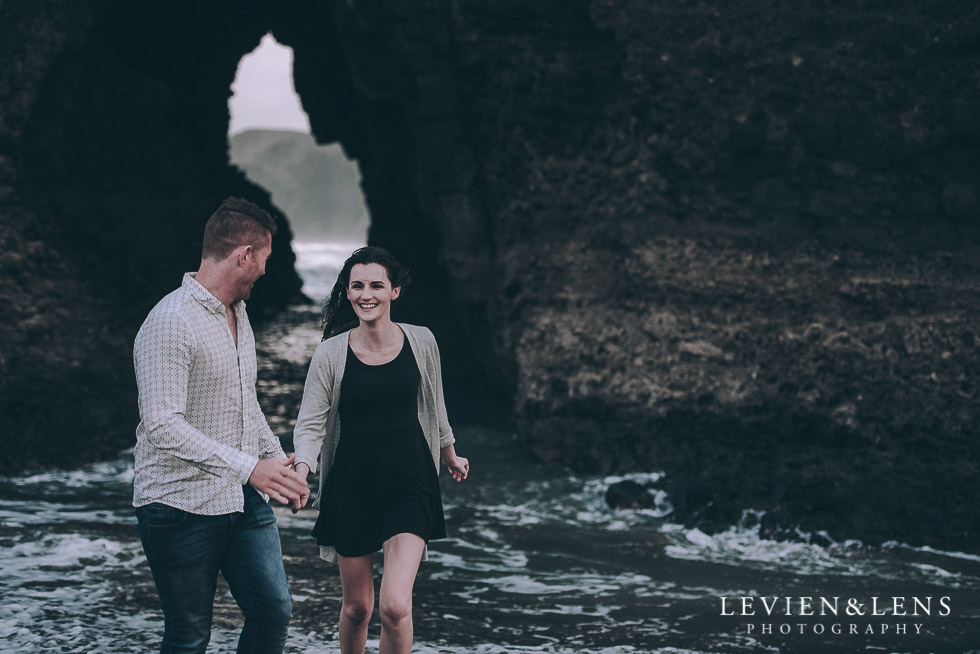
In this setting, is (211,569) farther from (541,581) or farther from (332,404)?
(541,581)

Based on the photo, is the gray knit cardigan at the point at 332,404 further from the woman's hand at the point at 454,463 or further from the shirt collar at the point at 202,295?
the shirt collar at the point at 202,295

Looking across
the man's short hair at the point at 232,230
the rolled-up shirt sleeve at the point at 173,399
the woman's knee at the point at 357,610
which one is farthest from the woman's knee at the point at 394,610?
the man's short hair at the point at 232,230

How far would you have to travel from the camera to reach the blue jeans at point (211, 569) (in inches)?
134

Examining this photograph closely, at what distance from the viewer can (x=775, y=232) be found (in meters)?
10.1

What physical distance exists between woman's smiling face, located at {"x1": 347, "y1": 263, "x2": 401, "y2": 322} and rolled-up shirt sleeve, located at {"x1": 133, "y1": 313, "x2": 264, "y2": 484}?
0.95 metres

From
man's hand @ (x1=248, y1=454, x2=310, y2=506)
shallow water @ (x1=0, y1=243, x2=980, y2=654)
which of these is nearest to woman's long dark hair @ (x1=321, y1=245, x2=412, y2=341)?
man's hand @ (x1=248, y1=454, x2=310, y2=506)

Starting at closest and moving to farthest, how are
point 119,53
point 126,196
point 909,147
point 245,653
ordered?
point 245,653 < point 909,147 < point 126,196 < point 119,53

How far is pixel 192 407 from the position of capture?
11.4 feet

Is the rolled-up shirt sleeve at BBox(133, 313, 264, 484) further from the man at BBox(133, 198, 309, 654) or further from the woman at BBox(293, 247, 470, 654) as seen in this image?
the woman at BBox(293, 247, 470, 654)

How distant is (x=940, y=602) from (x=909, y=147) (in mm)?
5227

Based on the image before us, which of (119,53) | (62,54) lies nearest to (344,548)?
(62,54)

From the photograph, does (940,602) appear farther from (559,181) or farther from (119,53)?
(119,53)

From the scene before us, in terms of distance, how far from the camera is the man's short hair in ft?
12.0

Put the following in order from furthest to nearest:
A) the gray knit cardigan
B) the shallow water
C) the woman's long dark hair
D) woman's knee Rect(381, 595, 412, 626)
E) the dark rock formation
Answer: the dark rock formation, the shallow water, the woman's long dark hair, the gray knit cardigan, woman's knee Rect(381, 595, 412, 626)
